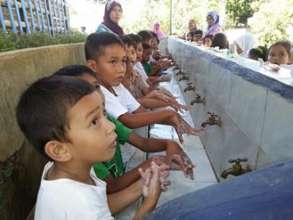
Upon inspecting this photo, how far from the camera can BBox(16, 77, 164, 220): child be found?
1.11m

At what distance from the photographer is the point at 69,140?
1.17 meters

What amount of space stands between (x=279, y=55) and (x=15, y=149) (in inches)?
141

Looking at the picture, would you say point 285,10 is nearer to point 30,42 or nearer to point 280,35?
point 280,35

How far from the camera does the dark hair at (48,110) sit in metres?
1.14

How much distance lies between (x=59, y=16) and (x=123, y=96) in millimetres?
7161

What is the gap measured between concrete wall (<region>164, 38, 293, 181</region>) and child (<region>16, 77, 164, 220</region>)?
486 mm

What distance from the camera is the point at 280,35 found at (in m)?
11.9

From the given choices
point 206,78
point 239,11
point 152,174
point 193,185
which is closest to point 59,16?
point 206,78

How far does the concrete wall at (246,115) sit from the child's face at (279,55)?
1.72m

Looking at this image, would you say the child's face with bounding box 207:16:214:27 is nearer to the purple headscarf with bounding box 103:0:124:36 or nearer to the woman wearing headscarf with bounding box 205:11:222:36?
the woman wearing headscarf with bounding box 205:11:222:36

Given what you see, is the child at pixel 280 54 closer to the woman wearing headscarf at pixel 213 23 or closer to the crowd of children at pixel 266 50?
the crowd of children at pixel 266 50

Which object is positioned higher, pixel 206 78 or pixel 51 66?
pixel 51 66

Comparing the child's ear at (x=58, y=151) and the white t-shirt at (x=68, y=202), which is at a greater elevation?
the child's ear at (x=58, y=151)

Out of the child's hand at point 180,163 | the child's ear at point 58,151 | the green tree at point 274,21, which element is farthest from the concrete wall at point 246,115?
the green tree at point 274,21
